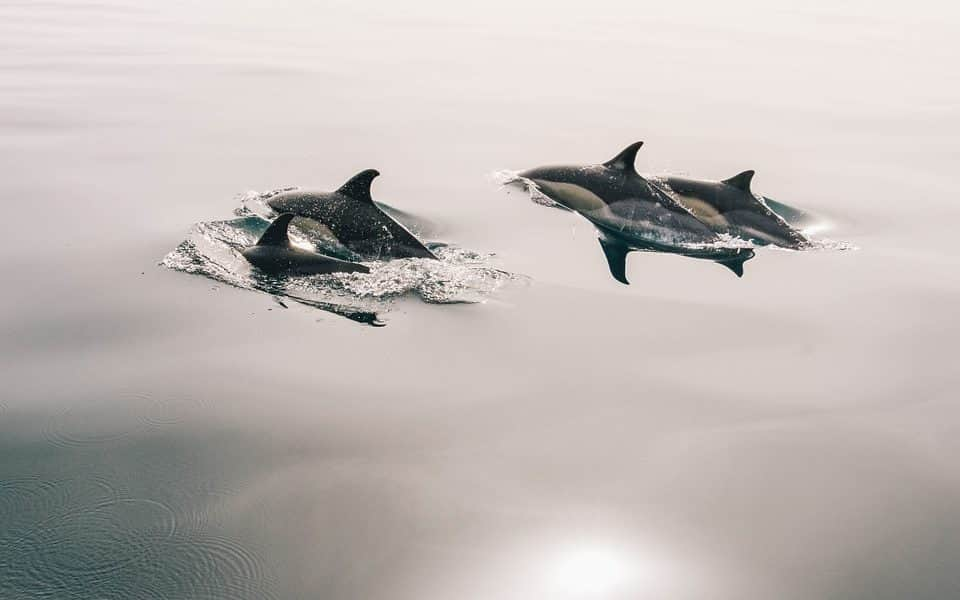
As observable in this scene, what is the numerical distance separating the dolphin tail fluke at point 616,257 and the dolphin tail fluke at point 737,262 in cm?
132

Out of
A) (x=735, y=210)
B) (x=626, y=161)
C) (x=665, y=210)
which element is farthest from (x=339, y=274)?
(x=735, y=210)

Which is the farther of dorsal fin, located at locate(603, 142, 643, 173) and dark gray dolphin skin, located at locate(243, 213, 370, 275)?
dorsal fin, located at locate(603, 142, 643, 173)

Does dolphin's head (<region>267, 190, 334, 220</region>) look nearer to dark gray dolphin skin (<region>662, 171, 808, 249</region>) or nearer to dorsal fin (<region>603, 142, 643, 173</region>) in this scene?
dorsal fin (<region>603, 142, 643, 173</region>)

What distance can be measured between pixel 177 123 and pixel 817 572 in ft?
52.6

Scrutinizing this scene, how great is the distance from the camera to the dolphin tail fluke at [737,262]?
10.9m

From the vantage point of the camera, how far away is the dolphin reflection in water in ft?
39.9

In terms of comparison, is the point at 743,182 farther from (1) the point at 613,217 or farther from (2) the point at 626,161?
(1) the point at 613,217

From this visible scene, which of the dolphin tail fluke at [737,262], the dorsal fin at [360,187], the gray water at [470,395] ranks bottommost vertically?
the gray water at [470,395]

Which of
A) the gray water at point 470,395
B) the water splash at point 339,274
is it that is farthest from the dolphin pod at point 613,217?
the gray water at point 470,395

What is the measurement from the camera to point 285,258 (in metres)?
9.45

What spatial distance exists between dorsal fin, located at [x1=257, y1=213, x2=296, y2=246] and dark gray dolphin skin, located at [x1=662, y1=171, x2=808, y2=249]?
665cm

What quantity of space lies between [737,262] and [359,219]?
5158 mm

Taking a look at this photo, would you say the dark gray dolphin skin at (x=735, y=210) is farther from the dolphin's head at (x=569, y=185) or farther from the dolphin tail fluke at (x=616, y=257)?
the dolphin tail fluke at (x=616, y=257)

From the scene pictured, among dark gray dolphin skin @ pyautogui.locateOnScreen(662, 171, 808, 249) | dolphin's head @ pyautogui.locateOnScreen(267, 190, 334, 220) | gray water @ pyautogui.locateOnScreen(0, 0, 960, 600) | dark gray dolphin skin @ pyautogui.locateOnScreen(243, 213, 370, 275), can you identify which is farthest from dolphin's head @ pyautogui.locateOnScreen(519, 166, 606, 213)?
dark gray dolphin skin @ pyautogui.locateOnScreen(243, 213, 370, 275)
